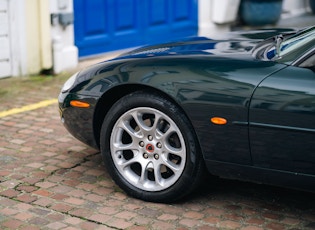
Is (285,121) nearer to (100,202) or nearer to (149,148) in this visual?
(149,148)

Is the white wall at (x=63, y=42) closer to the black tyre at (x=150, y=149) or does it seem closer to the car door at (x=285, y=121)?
the black tyre at (x=150, y=149)

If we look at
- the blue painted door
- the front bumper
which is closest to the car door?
the front bumper

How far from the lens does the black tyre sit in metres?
4.38

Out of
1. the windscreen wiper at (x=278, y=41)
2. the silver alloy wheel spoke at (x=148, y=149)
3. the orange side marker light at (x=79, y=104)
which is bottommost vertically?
the silver alloy wheel spoke at (x=148, y=149)

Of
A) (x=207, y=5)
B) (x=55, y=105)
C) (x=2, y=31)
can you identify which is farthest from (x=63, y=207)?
(x=207, y=5)

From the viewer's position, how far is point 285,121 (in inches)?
156

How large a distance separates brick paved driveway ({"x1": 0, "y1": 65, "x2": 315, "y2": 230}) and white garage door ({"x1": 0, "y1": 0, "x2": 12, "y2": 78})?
2.53 m

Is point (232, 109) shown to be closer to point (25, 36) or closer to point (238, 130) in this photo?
point (238, 130)

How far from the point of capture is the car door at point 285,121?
3.90m

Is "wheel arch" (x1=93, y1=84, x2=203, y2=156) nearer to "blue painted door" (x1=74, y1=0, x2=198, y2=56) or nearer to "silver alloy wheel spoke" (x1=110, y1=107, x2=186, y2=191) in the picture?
"silver alloy wheel spoke" (x1=110, y1=107, x2=186, y2=191)

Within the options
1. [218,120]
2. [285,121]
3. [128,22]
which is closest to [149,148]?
[218,120]

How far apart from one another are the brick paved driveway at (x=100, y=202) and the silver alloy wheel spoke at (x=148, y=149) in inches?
6.8

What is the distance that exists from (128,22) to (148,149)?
541 centimetres

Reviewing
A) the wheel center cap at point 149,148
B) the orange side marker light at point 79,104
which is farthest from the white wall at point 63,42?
the wheel center cap at point 149,148
